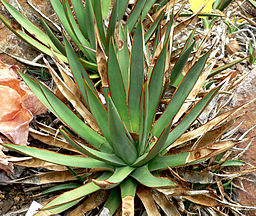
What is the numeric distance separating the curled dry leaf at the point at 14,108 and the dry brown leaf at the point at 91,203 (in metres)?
0.33

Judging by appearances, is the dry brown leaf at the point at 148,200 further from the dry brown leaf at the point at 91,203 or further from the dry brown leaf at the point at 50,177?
the dry brown leaf at the point at 50,177

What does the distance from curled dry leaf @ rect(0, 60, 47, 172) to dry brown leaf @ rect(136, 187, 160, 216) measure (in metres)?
0.55

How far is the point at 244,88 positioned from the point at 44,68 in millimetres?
1115

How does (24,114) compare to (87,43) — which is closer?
(24,114)

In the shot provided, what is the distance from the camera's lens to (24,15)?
1821mm

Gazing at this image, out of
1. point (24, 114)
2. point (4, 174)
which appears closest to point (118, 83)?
point (24, 114)

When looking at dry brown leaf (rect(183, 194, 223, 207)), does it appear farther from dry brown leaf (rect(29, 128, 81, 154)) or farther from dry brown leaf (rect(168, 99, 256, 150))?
dry brown leaf (rect(29, 128, 81, 154))

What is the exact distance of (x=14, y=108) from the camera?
1323mm

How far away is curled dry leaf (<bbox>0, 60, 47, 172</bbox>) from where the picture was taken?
127 cm

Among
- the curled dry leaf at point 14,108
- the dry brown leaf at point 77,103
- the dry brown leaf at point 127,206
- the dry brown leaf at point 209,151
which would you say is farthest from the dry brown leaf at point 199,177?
the curled dry leaf at point 14,108

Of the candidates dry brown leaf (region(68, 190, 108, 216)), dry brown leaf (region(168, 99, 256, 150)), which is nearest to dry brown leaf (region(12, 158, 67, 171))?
dry brown leaf (region(68, 190, 108, 216))

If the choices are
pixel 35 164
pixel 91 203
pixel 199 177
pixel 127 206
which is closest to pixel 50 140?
pixel 35 164

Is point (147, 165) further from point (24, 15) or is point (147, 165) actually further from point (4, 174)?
point (24, 15)

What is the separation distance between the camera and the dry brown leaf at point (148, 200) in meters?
1.10
